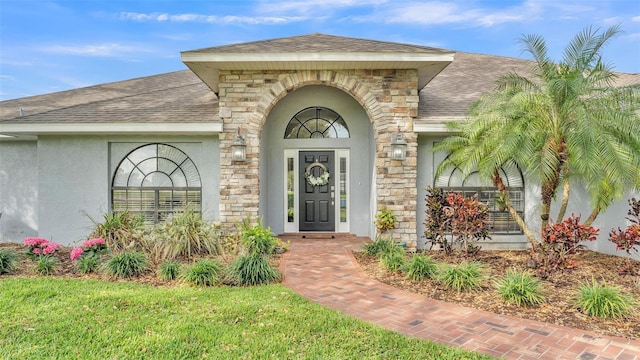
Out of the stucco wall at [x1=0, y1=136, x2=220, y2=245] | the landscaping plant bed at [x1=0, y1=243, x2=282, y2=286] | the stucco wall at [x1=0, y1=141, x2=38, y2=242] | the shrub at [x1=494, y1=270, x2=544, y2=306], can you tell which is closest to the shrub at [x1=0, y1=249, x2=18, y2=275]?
the landscaping plant bed at [x1=0, y1=243, x2=282, y2=286]

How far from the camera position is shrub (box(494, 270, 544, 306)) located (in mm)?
4422

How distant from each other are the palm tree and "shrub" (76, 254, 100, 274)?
6839mm

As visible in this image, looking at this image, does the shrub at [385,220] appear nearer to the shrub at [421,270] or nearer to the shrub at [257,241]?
the shrub at [421,270]

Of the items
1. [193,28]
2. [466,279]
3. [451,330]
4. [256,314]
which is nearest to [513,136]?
[466,279]

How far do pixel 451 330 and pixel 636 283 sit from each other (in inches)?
144

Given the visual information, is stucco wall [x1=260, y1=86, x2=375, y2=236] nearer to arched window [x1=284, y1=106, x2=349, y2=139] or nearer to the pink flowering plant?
arched window [x1=284, y1=106, x2=349, y2=139]

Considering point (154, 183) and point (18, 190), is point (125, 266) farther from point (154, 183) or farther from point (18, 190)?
point (18, 190)

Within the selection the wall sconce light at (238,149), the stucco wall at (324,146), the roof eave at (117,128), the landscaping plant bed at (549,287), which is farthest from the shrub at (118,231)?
the landscaping plant bed at (549,287)

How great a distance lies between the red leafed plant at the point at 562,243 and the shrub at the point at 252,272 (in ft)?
13.4

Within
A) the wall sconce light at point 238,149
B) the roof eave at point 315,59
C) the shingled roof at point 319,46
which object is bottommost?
the wall sconce light at point 238,149

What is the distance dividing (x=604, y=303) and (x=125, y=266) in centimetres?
655

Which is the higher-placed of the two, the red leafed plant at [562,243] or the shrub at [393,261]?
the red leafed plant at [562,243]

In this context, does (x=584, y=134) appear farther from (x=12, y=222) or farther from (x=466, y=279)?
(x=12, y=222)

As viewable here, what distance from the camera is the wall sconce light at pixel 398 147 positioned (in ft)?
25.1
